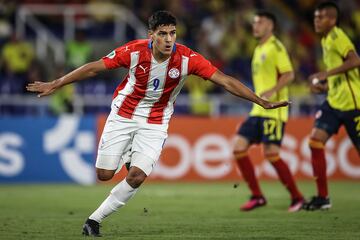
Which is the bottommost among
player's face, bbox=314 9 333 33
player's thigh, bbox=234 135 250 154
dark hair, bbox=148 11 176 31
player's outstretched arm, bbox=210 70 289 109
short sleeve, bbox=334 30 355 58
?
player's thigh, bbox=234 135 250 154

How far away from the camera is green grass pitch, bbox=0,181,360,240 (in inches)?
347

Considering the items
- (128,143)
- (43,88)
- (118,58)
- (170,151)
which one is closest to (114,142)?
(128,143)

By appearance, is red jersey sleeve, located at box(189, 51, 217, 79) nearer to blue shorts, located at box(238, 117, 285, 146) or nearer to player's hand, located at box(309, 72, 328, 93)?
player's hand, located at box(309, 72, 328, 93)

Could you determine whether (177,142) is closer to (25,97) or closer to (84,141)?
(84,141)

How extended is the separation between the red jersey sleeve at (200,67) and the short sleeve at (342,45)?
295cm

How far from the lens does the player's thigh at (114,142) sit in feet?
29.4

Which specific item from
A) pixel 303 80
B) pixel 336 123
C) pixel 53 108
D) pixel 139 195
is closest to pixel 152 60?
pixel 336 123

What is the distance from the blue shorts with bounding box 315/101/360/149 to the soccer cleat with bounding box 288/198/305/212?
1.06 meters

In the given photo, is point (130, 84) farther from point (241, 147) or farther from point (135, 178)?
point (241, 147)

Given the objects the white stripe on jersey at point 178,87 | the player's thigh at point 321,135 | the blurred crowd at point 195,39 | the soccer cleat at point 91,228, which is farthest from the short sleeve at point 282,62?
the blurred crowd at point 195,39

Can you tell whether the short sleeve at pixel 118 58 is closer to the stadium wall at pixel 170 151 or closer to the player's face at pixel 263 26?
the player's face at pixel 263 26

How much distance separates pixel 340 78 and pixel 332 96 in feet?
0.90

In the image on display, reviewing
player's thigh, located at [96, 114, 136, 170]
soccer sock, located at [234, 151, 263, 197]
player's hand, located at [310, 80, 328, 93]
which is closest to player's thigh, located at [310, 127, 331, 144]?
player's hand, located at [310, 80, 328, 93]

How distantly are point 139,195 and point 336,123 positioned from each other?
4.40m
